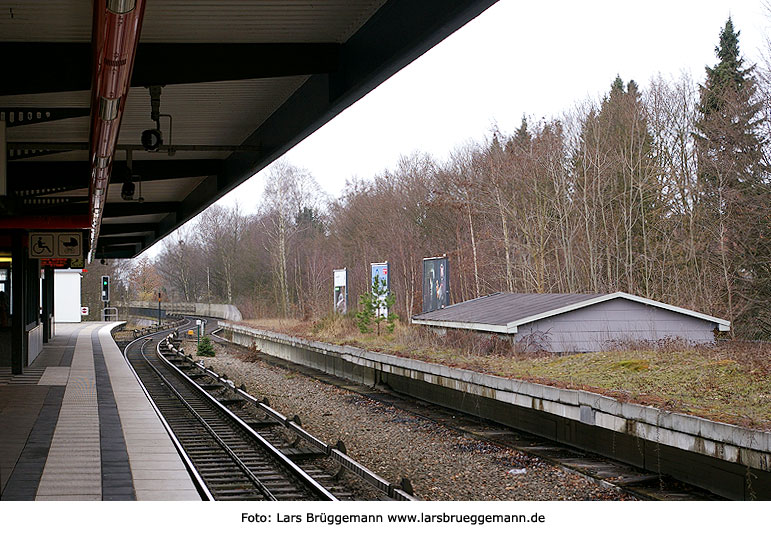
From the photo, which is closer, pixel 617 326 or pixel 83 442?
pixel 83 442

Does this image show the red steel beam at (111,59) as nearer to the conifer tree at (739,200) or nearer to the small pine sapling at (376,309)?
the small pine sapling at (376,309)

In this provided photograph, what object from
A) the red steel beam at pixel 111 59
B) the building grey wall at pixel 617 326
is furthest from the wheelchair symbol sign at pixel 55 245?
the building grey wall at pixel 617 326

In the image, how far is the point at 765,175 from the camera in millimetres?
22625

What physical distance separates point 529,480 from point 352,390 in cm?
1156

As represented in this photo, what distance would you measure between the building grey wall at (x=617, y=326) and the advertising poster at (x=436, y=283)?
274 inches

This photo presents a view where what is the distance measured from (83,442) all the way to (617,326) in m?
11.8

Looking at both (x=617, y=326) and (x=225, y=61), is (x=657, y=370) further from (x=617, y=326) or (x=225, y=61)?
(x=225, y=61)

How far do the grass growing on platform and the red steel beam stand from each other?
25.3 feet

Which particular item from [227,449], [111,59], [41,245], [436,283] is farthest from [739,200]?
[111,59]

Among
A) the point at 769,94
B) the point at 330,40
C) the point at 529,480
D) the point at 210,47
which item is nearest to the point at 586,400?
the point at 529,480

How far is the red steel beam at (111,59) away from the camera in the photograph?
15.1 ft

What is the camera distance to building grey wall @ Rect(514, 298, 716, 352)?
17.6 m

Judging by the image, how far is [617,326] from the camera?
699 inches

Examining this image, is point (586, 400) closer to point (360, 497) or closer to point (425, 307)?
point (360, 497)
